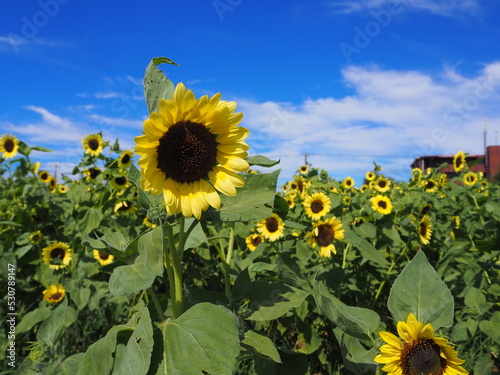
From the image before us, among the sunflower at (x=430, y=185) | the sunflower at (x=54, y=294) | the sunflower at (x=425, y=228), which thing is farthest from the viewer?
the sunflower at (x=430, y=185)

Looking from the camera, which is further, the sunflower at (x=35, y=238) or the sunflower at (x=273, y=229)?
the sunflower at (x=35, y=238)

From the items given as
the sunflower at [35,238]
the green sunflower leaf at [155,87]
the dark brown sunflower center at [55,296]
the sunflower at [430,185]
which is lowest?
the dark brown sunflower center at [55,296]

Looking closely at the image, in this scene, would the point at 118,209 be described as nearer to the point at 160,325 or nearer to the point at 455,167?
the point at 160,325

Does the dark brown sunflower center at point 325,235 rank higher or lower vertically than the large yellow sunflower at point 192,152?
lower

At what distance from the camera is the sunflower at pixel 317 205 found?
336 centimetres

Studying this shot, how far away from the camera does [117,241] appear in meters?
1.43

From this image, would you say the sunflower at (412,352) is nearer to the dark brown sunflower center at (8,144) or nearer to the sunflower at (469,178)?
Result: the sunflower at (469,178)

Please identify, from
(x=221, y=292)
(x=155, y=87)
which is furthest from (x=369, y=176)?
(x=155, y=87)

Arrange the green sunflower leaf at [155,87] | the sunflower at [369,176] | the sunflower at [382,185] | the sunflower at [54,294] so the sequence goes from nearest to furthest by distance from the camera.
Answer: the green sunflower leaf at [155,87]
the sunflower at [54,294]
the sunflower at [382,185]
the sunflower at [369,176]

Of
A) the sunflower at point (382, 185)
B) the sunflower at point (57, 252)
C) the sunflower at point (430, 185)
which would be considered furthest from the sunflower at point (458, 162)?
the sunflower at point (57, 252)

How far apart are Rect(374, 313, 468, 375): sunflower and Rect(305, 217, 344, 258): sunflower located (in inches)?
68.5

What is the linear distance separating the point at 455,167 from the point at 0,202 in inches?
222

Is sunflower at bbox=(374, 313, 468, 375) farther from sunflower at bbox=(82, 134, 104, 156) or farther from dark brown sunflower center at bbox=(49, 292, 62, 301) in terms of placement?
sunflower at bbox=(82, 134, 104, 156)

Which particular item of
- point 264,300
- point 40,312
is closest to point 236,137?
point 264,300
